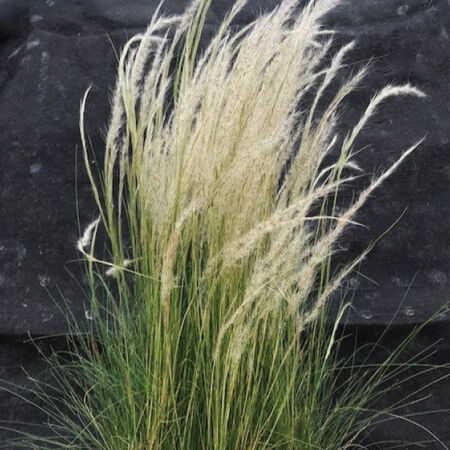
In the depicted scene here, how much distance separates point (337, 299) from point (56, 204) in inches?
31.1

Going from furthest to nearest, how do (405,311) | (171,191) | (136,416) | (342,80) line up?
(342,80), (405,311), (136,416), (171,191)

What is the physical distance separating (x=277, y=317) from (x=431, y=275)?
0.68m

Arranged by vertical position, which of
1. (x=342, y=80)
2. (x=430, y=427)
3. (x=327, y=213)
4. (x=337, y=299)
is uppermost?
(x=342, y=80)

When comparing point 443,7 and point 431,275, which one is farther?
point 443,7

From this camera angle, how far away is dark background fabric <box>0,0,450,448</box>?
2.52 meters

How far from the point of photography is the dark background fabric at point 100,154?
2.52 metres

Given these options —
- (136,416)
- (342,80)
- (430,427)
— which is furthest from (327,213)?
(136,416)

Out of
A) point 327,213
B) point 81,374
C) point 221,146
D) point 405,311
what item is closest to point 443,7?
point 327,213

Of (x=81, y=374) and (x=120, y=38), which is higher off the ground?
(x=120, y=38)

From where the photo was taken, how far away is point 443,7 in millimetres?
2783

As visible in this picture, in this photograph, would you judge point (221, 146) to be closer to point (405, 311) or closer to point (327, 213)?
point (327, 213)

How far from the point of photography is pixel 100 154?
260cm

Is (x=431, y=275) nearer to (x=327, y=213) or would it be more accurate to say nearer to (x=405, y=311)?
(x=405, y=311)

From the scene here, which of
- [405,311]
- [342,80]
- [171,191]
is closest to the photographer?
[171,191]
